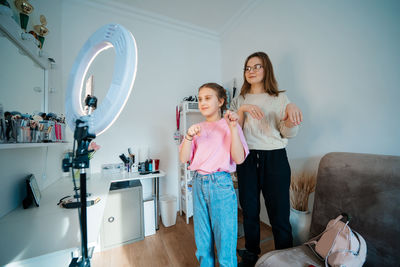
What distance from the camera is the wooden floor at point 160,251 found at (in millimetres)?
1299

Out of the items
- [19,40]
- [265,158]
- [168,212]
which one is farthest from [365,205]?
[19,40]

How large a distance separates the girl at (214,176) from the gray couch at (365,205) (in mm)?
221

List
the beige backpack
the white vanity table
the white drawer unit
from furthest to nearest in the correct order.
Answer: the white drawer unit, the beige backpack, the white vanity table

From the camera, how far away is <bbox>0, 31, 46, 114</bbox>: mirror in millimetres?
861

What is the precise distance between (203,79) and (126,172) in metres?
1.71

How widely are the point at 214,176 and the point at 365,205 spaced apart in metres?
0.79

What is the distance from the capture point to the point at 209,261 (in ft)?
2.83

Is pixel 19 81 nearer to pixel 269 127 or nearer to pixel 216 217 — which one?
pixel 216 217

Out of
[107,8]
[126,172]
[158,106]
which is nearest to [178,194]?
[126,172]

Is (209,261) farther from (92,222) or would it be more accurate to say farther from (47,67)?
(47,67)

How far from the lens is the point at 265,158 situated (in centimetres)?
101

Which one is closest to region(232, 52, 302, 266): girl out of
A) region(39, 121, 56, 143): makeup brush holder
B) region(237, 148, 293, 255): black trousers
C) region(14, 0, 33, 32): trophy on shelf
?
region(237, 148, 293, 255): black trousers

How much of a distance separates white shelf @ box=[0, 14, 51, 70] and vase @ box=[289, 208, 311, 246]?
210cm

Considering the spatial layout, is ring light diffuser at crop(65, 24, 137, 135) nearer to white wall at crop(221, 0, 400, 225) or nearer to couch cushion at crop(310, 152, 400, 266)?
couch cushion at crop(310, 152, 400, 266)
